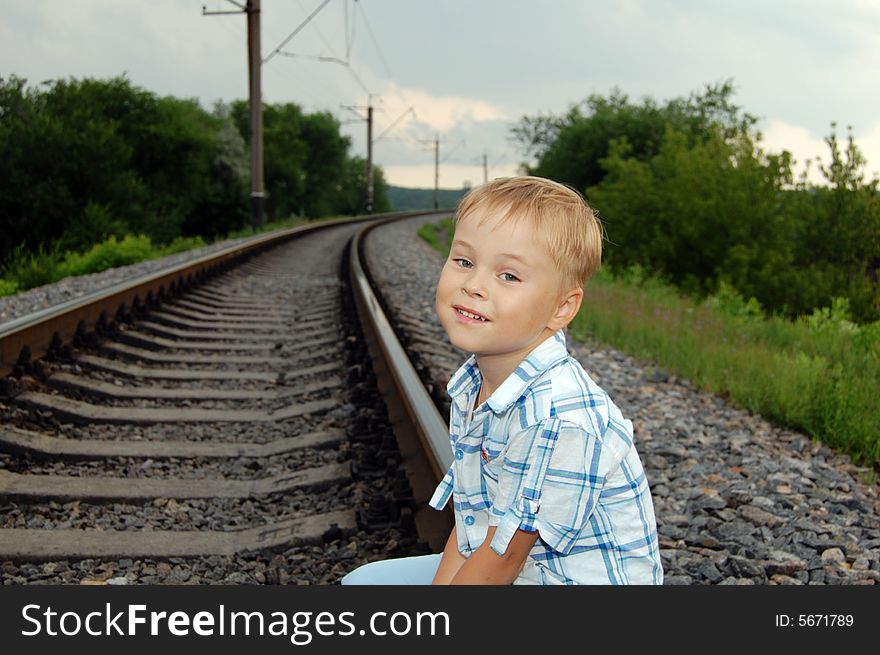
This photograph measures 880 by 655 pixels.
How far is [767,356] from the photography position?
20.5ft

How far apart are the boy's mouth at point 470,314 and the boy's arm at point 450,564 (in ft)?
1.58

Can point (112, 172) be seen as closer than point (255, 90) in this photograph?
No

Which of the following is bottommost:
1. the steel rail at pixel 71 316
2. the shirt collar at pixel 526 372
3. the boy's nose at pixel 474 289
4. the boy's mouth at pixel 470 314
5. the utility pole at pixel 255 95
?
the steel rail at pixel 71 316

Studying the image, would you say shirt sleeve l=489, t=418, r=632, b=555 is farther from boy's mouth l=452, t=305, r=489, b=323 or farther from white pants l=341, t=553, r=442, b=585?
white pants l=341, t=553, r=442, b=585

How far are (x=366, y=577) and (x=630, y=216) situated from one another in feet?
42.6

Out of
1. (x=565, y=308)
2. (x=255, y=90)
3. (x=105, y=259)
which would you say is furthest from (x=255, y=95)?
(x=565, y=308)

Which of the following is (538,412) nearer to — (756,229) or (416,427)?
(416,427)

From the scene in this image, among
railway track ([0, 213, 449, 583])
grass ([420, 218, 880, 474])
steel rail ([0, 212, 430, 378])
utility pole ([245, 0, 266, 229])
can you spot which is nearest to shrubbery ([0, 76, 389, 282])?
utility pole ([245, 0, 266, 229])

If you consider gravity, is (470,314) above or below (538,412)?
above

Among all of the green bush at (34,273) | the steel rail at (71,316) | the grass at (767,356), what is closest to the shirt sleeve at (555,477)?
the grass at (767,356)

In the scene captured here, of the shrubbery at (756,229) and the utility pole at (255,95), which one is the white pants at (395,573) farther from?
the utility pole at (255,95)

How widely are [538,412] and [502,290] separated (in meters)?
0.21

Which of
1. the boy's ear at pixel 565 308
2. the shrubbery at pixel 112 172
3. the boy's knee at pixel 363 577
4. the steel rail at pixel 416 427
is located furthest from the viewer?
the shrubbery at pixel 112 172

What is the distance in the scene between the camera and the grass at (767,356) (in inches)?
185
